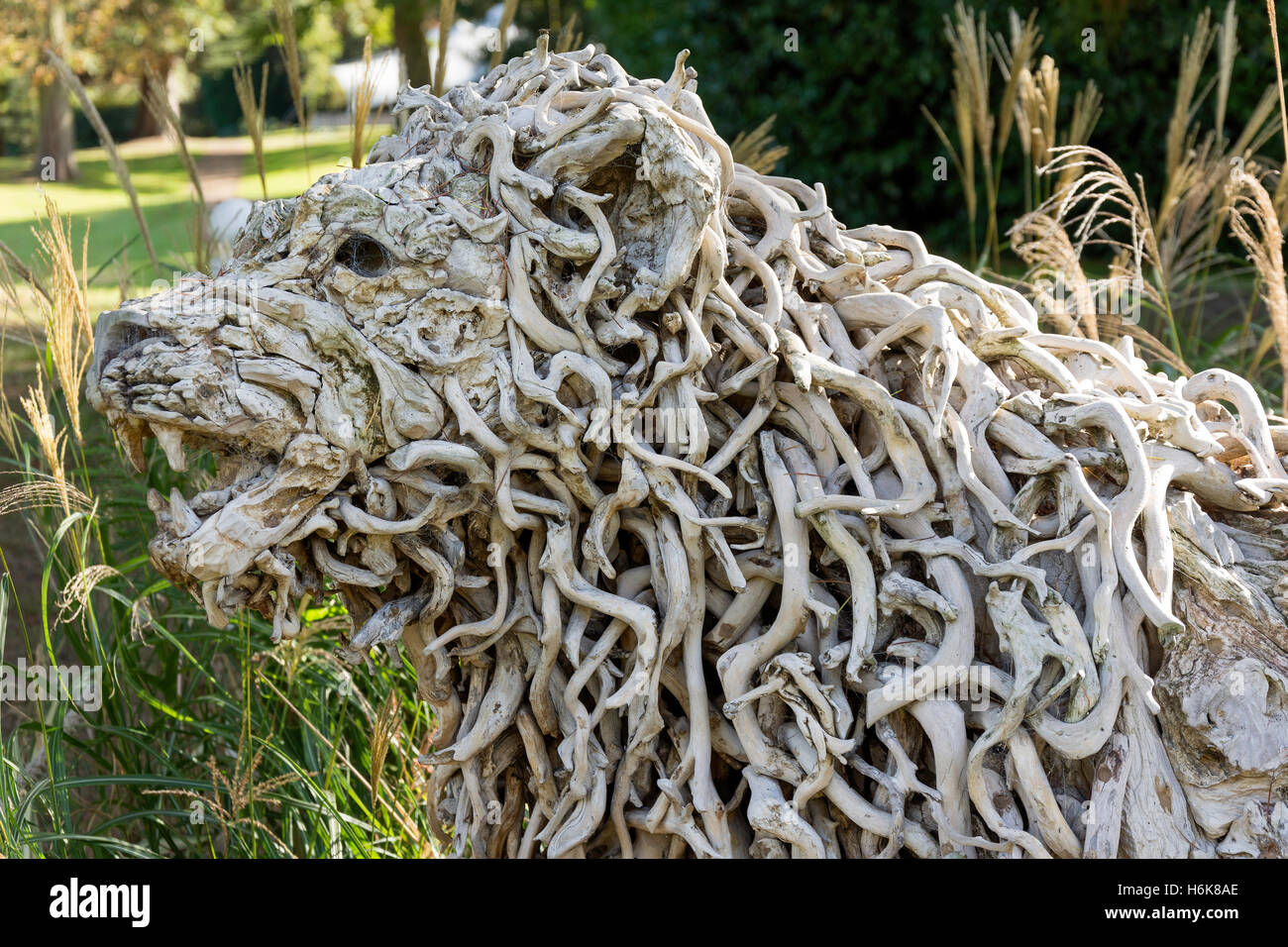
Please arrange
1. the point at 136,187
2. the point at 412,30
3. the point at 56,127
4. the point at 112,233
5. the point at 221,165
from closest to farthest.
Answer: the point at 136,187, the point at 112,233, the point at 56,127, the point at 412,30, the point at 221,165

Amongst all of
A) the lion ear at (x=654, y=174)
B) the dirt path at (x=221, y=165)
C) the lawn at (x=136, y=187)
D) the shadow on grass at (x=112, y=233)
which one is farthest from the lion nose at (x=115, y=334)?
the dirt path at (x=221, y=165)

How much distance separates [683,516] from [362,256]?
1.69 ft

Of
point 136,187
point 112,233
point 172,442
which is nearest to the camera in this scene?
point 172,442

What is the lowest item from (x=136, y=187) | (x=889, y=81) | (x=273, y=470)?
Answer: (x=136, y=187)

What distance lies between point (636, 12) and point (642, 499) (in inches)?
249

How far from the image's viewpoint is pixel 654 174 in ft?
4.77

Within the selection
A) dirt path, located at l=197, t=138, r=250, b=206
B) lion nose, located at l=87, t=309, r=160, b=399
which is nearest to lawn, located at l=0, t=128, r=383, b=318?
dirt path, located at l=197, t=138, r=250, b=206

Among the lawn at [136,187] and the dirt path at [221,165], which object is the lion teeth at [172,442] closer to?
the lawn at [136,187]

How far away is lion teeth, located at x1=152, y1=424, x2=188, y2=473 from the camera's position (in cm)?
136

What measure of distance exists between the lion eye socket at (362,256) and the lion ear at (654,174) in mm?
218

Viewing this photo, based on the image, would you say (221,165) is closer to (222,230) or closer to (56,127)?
(56,127)

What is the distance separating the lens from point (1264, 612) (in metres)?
1.46

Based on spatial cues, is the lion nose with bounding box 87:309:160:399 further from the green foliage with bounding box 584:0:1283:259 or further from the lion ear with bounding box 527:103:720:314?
the green foliage with bounding box 584:0:1283:259

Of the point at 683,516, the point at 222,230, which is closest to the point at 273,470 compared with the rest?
the point at 683,516
